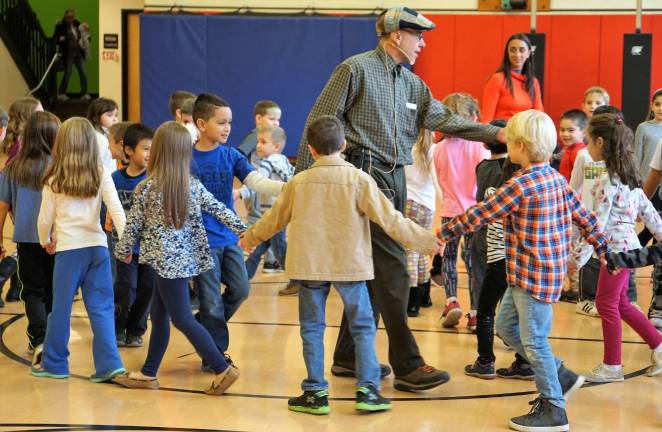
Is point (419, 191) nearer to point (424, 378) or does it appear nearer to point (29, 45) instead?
point (424, 378)

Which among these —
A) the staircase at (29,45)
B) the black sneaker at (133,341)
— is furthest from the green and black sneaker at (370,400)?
the staircase at (29,45)

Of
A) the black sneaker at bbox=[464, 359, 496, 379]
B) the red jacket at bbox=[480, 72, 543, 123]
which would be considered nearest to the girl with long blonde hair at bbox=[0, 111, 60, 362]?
the black sneaker at bbox=[464, 359, 496, 379]

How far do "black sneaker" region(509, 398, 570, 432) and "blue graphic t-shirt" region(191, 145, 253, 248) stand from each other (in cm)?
171

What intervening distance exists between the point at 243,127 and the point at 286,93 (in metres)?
0.93

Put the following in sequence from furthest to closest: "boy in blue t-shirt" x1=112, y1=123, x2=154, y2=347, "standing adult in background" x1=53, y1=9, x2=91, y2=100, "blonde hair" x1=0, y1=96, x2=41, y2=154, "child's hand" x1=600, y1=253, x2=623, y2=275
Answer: "standing adult in background" x1=53, y1=9, x2=91, y2=100 → "blonde hair" x1=0, y1=96, x2=41, y2=154 → "boy in blue t-shirt" x1=112, y1=123, x2=154, y2=347 → "child's hand" x1=600, y1=253, x2=623, y2=275

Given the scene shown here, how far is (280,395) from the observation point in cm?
446

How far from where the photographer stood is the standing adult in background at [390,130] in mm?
4484

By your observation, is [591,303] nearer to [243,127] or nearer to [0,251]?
[0,251]

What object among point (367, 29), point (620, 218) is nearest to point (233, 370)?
point (620, 218)

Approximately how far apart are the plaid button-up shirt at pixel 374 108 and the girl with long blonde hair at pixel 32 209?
4.77 ft

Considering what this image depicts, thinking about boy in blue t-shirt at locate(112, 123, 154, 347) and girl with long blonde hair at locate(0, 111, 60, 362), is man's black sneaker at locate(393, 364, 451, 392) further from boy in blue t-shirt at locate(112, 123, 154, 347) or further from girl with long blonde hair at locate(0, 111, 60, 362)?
girl with long blonde hair at locate(0, 111, 60, 362)

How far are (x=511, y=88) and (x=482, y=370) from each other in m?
3.43

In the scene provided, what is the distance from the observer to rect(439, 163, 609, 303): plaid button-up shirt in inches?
157

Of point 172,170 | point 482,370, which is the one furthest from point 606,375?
point 172,170
